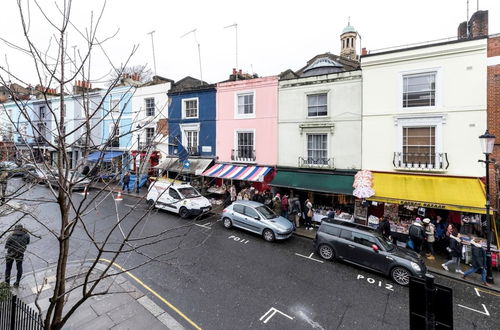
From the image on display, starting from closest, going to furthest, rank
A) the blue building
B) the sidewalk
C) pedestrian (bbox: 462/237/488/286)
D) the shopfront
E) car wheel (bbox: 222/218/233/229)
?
the sidewalk < pedestrian (bbox: 462/237/488/286) < car wheel (bbox: 222/218/233/229) < the shopfront < the blue building

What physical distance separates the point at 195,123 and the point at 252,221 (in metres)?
11.0

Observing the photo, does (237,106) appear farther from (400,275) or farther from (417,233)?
(400,275)

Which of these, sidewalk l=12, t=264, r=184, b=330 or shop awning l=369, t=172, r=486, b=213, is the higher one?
shop awning l=369, t=172, r=486, b=213

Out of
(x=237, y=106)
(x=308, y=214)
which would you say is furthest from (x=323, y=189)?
(x=237, y=106)

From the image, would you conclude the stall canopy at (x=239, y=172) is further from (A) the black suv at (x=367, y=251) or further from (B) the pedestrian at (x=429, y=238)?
(B) the pedestrian at (x=429, y=238)

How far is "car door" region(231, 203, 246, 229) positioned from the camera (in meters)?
12.9

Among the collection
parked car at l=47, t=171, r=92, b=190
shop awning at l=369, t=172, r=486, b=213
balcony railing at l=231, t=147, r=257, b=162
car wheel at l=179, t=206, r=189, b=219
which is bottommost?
car wheel at l=179, t=206, r=189, b=219

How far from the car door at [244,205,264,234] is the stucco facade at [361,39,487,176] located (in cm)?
658

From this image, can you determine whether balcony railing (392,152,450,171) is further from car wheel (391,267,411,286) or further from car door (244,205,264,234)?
car door (244,205,264,234)

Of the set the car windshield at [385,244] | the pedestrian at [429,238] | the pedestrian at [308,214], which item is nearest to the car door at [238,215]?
the pedestrian at [308,214]

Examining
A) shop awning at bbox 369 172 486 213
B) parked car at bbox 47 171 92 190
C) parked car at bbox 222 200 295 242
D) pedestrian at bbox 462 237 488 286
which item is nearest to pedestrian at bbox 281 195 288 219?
parked car at bbox 222 200 295 242

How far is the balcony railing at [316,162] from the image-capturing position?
14966 mm

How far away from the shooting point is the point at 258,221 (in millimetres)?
12227

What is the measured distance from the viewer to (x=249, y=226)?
12.6 metres
